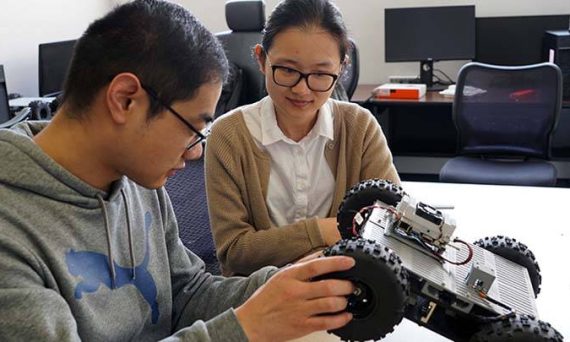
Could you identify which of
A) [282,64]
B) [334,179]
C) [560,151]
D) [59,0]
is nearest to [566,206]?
[334,179]

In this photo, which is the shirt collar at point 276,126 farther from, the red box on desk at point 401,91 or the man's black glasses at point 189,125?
the red box on desk at point 401,91

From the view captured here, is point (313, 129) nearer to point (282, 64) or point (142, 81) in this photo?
point (282, 64)

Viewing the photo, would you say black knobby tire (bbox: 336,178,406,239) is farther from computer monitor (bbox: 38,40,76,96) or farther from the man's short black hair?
computer monitor (bbox: 38,40,76,96)

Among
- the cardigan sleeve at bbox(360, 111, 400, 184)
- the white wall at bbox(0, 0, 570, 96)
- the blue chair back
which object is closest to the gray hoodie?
the cardigan sleeve at bbox(360, 111, 400, 184)

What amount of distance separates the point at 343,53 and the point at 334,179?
34 centimetres

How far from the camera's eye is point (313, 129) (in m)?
1.58

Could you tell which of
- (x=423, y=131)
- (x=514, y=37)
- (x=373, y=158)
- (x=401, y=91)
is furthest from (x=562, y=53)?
(x=373, y=158)

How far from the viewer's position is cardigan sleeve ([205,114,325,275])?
142 cm

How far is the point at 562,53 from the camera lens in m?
3.65

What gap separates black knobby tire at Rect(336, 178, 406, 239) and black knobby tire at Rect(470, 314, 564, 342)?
317mm

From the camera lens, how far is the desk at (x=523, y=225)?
120 centimetres

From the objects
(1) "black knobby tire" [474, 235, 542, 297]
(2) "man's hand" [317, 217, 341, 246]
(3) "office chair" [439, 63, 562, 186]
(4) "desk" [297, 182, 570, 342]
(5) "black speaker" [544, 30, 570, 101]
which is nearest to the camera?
(1) "black knobby tire" [474, 235, 542, 297]

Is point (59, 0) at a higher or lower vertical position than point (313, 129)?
higher

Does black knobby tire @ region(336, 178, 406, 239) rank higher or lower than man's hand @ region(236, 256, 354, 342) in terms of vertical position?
higher
